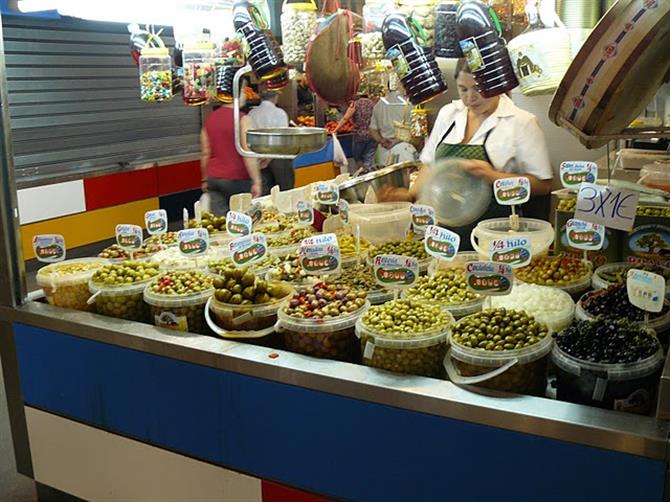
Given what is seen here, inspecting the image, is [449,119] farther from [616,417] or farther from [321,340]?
[616,417]

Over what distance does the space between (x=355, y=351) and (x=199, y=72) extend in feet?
5.26

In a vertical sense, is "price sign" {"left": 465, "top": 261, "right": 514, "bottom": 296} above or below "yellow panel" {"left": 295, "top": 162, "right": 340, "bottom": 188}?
above

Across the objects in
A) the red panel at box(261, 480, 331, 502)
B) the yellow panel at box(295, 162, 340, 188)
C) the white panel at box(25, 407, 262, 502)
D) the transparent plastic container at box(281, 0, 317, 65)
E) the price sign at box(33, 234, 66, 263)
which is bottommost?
the white panel at box(25, 407, 262, 502)

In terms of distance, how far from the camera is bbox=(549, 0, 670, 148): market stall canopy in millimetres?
1379

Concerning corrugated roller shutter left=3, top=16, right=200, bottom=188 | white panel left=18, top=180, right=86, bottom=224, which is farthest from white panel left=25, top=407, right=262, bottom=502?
corrugated roller shutter left=3, top=16, right=200, bottom=188

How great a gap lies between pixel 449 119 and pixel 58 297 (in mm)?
2110

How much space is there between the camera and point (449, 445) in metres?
1.97

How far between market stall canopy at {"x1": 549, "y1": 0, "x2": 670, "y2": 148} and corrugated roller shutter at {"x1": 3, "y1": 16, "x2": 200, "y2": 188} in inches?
232

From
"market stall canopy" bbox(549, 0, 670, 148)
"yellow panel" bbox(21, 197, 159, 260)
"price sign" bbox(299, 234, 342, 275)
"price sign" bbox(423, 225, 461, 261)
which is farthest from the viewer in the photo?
"yellow panel" bbox(21, 197, 159, 260)

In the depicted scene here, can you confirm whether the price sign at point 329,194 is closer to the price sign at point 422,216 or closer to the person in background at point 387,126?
the price sign at point 422,216

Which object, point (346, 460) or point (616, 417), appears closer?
point (616, 417)

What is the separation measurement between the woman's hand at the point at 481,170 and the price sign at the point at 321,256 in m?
1.23

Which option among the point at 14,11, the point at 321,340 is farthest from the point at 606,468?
the point at 14,11

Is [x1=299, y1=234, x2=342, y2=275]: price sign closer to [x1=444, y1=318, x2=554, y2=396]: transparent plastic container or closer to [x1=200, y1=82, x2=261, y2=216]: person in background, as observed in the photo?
[x1=444, y1=318, x2=554, y2=396]: transparent plastic container
